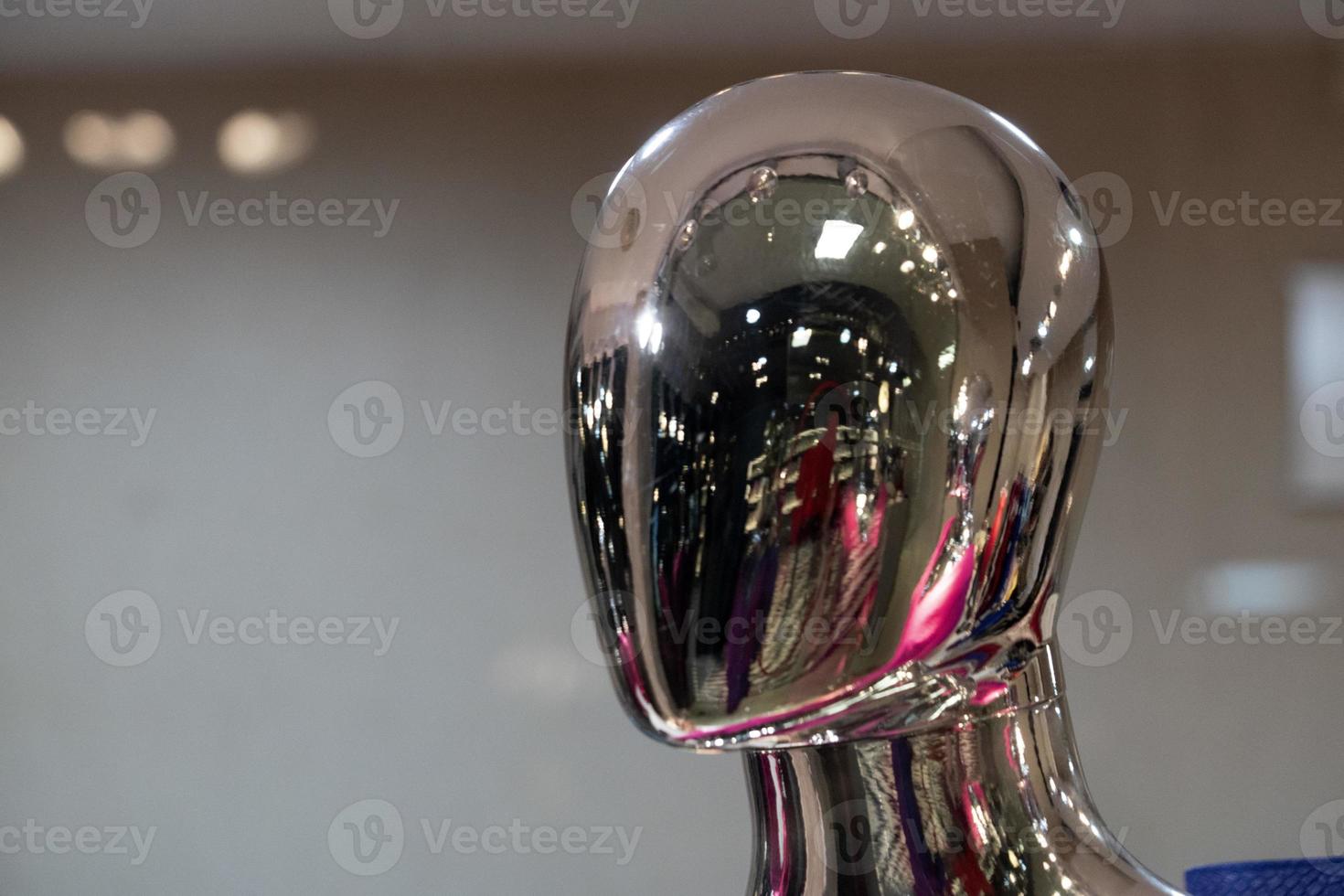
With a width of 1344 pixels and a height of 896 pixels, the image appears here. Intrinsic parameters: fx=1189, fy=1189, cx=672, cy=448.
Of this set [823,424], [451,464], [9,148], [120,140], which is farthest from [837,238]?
[9,148]

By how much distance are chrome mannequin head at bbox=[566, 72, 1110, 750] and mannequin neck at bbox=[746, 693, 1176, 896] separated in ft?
0.06

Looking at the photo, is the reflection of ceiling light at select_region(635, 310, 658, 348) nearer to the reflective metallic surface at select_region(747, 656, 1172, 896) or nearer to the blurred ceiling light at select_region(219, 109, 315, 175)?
the reflective metallic surface at select_region(747, 656, 1172, 896)

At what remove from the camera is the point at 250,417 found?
130 inches

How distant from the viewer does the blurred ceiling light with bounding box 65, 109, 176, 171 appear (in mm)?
3346

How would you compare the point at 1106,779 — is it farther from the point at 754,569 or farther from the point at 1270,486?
the point at 754,569

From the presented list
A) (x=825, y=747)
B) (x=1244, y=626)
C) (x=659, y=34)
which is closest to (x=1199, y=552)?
(x=1244, y=626)

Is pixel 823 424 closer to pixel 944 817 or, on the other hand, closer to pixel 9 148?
pixel 944 817

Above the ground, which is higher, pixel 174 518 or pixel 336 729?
pixel 174 518

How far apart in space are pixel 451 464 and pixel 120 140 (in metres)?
1.31

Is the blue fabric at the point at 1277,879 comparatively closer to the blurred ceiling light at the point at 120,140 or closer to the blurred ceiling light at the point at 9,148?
the blurred ceiling light at the point at 120,140

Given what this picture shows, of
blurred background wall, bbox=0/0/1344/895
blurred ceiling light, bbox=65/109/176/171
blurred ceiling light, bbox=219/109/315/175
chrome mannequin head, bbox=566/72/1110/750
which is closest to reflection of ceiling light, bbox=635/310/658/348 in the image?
chrome mannequin head, bbox=566/72/1110/750

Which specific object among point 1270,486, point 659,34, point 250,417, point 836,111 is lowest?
point 836,111

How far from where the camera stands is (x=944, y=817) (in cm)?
28

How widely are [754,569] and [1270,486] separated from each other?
349 cm
